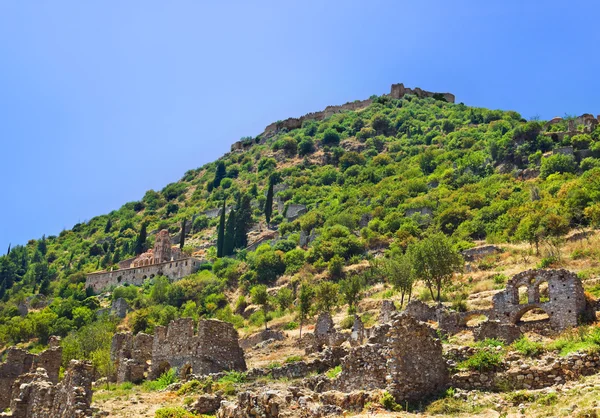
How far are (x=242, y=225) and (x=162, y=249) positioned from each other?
59.3 feet

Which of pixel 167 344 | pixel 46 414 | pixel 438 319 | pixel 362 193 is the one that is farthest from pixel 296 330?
pixel 362 193

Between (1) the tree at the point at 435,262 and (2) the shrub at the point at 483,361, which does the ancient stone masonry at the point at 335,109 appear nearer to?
(1) the tree at the point at 435,262

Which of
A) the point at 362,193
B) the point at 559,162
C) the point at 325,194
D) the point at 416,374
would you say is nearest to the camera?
the point at 416,374

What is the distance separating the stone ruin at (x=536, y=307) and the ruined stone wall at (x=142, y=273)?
7215cm

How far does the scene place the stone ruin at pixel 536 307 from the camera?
92.4 ft

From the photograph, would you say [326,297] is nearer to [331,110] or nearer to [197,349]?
[197,349]

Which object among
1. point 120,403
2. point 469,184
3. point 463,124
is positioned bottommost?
point 120,403

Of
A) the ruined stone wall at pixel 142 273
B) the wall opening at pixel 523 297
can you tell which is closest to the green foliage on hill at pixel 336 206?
the ruined stone wall at pixel 142 273

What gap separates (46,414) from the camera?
17516 mm

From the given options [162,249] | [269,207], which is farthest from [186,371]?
[269,207]

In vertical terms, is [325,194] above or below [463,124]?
below

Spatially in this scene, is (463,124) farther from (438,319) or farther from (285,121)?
(438,319)

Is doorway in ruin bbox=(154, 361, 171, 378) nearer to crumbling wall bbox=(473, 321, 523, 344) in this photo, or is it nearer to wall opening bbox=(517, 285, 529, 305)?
crumbling wall bbox=(473, 321, 523, 344)

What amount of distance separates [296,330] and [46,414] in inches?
1372
